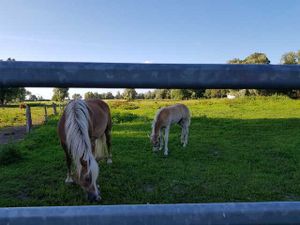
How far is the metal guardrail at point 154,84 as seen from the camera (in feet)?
2.50

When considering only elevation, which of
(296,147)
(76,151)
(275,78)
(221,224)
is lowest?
(296,147)

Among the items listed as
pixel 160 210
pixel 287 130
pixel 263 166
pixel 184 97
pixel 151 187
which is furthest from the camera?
pixel 184 97

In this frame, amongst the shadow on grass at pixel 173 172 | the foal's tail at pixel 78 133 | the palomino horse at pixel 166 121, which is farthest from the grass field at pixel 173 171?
the foal's tail at pixel 78 133

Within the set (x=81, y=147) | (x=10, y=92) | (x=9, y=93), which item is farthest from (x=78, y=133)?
(x=9, y=93)

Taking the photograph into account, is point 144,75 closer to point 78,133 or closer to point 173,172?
point 78,133

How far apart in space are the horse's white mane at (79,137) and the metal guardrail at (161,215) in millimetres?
4370

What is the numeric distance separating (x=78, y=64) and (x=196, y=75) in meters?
0.30

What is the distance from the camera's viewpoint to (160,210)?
2.56ft

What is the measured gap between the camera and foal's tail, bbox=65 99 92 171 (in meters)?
5.09

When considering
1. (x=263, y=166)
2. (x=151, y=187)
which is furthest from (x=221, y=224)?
→ (x=263, y=166)

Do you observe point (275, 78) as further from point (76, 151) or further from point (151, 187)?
point (151, 187)

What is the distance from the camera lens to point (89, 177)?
200 inches

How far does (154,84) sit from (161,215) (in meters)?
0.33

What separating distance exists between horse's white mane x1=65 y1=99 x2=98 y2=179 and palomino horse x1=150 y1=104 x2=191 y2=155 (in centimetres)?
433
